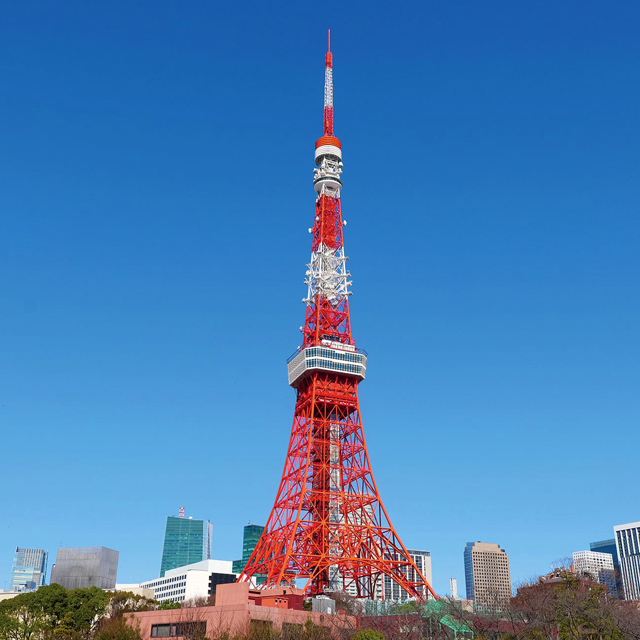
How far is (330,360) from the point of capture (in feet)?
252

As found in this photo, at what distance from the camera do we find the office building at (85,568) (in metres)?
95.9

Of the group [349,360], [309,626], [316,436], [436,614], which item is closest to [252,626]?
[309,626]

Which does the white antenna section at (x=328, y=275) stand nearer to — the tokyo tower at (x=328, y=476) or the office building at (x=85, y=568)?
the tokyo tower at (x=328, y=476)

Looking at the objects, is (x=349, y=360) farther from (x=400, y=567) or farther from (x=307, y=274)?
(x=400, y=567)

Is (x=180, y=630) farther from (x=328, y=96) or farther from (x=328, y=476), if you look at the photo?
(x=328, y=96)

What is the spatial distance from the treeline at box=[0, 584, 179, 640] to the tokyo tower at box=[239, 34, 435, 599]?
11.5 m

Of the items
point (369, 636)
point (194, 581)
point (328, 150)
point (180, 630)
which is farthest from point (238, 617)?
point (194, 581)

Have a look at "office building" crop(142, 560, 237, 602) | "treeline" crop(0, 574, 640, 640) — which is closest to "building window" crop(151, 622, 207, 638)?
"treeline" crop(0, 574, 640, 640)

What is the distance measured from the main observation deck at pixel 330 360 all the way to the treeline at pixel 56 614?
24774 mm

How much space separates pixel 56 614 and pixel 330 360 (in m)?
32.2

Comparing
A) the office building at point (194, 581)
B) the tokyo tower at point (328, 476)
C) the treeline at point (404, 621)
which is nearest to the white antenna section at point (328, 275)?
the tokyo tower at point (328, 476)

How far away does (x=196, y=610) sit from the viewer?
5325 centimetres

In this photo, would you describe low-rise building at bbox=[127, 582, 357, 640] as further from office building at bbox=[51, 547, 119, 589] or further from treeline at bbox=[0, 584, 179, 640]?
office building at bbox=[51, 547, 119, 589]

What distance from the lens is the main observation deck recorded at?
76.5 meters
